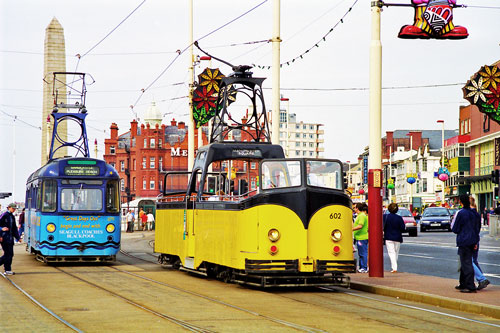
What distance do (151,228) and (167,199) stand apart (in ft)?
167

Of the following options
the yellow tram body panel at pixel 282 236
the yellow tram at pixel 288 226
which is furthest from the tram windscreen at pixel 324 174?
the yellow tram body panel at pixel 282 236

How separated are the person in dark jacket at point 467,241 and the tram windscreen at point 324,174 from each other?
8.24 feet

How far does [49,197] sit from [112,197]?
1.73 meters

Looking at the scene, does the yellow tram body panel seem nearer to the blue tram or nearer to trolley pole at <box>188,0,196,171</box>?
the blue tram

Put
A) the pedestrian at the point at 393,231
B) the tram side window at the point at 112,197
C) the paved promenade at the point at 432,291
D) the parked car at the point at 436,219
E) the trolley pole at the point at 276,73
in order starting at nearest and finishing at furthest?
the paved promenade at the point at 432,291 < the pedestrian at the point at 393,231 < the tram side window at the point at 112,197 < the trolley pole at the point at 276,73 < the parked car at the point at 436,219

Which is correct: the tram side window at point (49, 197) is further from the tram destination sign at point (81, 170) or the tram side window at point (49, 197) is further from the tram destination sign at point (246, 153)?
the tram destination sign at point (246, 153)

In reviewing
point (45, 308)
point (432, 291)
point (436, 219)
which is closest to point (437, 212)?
point (436, 219)

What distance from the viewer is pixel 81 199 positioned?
79.6ft

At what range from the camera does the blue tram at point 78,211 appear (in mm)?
23797

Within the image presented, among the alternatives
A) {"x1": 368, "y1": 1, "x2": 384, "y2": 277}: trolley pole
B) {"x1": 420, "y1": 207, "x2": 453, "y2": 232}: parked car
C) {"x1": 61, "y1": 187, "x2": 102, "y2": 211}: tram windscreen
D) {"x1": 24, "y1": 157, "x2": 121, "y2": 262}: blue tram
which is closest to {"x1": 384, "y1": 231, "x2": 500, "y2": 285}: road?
{"x1": 368, "y1": 1, "x2": 384, "y2": 277}: trolley pole

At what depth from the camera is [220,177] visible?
20.3m

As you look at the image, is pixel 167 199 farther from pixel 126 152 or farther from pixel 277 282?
pixel 126 152

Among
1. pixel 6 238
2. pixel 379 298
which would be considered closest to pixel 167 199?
pixel 6 238

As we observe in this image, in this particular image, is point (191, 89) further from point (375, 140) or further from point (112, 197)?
point (375, 140)
